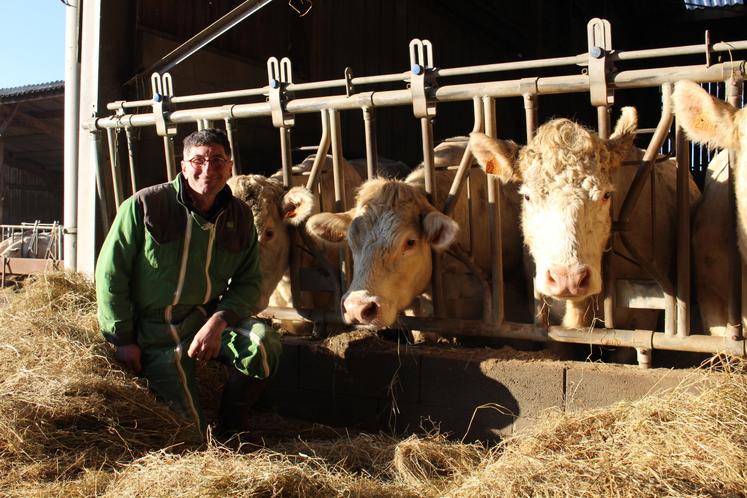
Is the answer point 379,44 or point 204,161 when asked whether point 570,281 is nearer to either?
point 204,161

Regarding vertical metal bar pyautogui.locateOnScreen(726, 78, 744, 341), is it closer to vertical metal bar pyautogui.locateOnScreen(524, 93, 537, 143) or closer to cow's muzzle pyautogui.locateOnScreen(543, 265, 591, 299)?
cow's muzzle pyautogui.locateOnScreen(543, 265, 591, 299)

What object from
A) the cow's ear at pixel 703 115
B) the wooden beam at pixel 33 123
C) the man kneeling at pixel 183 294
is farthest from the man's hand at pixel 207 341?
the wooden beam at pixel 33 123

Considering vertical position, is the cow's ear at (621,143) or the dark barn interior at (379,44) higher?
the dark barn interior at (379,44)

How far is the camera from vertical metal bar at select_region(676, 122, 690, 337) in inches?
146

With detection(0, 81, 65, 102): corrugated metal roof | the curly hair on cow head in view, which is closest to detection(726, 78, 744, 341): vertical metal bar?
the curly hair on cow head

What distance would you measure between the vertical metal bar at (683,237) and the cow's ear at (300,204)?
2.26 metres

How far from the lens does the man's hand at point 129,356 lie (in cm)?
383

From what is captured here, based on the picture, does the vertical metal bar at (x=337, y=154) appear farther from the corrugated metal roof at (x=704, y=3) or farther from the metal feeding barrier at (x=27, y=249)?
the corrugated metal roof at (x=704, y=3)

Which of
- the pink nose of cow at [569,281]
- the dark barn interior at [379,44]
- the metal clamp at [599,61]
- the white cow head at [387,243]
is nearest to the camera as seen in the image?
the pink nose of cow at [569,281]

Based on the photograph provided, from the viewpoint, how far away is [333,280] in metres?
4.79

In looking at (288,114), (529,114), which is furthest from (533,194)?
(288,114)

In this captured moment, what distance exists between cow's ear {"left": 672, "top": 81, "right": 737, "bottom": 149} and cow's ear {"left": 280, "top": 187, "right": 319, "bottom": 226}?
2.33 metres

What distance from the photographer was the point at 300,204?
4.91 meters

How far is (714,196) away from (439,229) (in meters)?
1.58
